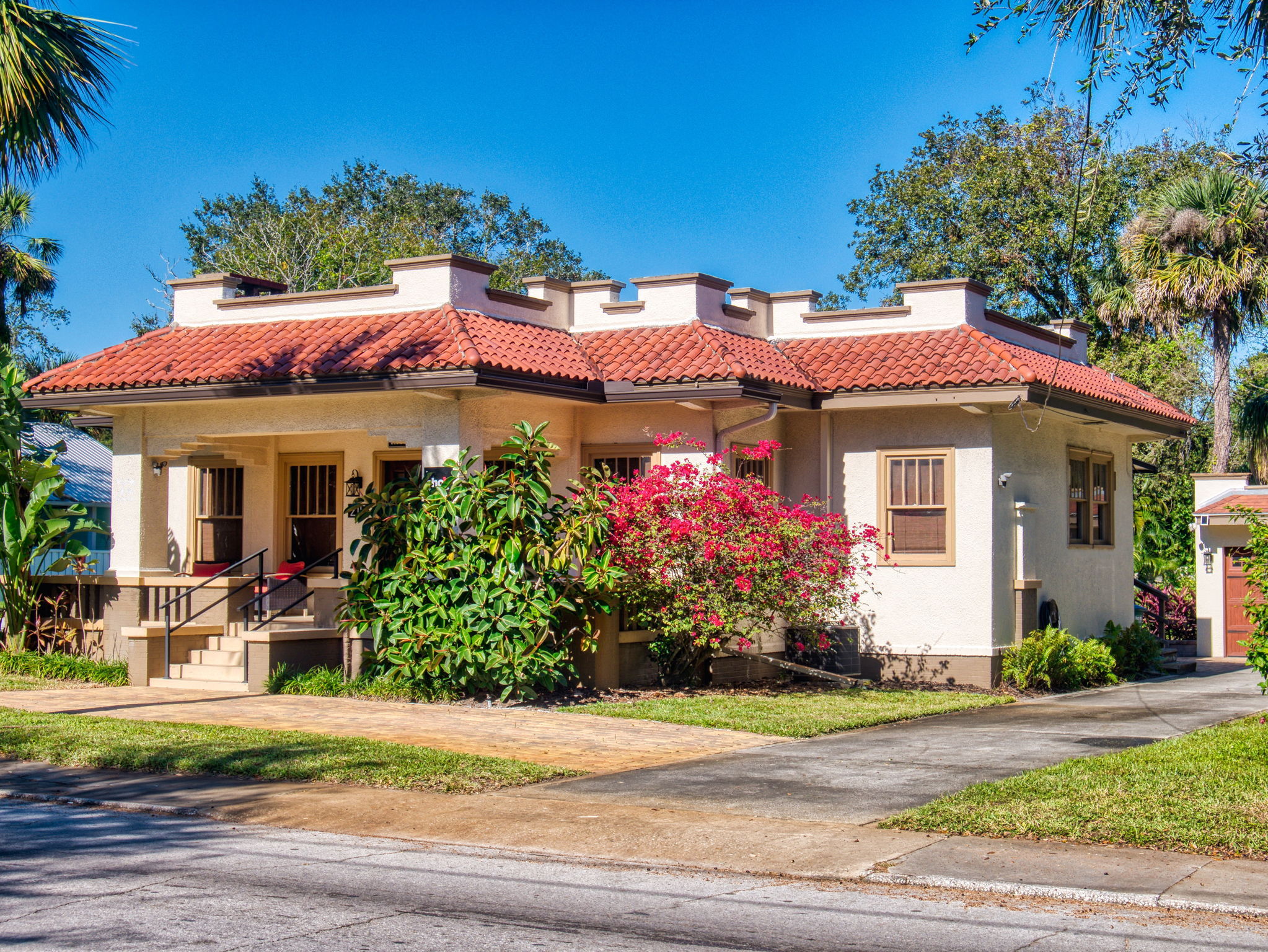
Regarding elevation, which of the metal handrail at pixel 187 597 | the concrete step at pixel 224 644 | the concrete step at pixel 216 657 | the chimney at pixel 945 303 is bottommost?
the concrete step at pixel 216 657

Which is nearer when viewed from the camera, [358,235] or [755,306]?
[755,306]

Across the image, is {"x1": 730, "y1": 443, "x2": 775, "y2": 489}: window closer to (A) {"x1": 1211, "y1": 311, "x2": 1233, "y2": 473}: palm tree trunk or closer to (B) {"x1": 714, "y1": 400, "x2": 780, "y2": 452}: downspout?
(B) {"x1": 714, "y1": 400, "x2": 780, "y2": 452}: downspout

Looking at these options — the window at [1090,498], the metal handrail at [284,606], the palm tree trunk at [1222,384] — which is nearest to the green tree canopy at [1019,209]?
the palm tree trunk at [1222,384]

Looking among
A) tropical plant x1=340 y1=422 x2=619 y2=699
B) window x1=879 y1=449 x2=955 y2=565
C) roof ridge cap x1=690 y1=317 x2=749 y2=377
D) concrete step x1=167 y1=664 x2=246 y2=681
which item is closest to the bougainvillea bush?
tropical plant x1=340 y1=422 x2=619 y2=699

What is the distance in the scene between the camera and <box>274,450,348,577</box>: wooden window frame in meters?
19.0

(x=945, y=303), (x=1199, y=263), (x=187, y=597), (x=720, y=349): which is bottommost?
(x=187, y=597)

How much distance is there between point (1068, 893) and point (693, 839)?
2.40 m

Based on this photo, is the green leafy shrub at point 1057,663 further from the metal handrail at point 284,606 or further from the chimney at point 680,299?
the metal handrail at point 284,606

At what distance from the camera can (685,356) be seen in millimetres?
17375

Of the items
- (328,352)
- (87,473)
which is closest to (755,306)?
(328,352)

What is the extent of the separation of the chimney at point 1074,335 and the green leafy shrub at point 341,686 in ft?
39.5

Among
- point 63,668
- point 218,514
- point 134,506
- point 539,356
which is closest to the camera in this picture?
point 539,356

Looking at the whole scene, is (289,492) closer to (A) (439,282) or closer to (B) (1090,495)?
(A) (439,282)

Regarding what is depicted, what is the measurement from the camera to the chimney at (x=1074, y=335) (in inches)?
880
